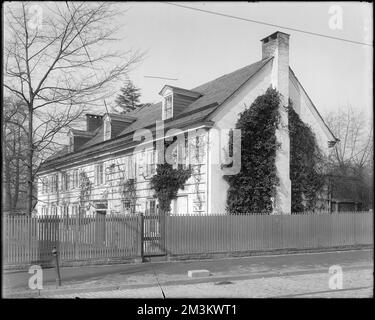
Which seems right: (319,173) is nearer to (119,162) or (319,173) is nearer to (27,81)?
(119,162)

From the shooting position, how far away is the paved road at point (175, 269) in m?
12.2

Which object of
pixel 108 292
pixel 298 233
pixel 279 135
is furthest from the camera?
pixel 279 135

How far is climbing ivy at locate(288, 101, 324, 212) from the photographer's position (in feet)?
71.6

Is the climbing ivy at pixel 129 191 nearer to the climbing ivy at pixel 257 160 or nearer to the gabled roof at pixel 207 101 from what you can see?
the gabled roof at pixel 207 101

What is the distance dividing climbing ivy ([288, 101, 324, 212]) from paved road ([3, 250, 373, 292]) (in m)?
4.15

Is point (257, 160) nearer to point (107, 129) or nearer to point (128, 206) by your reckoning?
point (128, 206)

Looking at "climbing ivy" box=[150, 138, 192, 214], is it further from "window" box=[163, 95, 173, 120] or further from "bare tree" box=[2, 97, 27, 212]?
"bare tree" box=[2, 97, 27, 212]

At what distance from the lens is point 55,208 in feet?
114

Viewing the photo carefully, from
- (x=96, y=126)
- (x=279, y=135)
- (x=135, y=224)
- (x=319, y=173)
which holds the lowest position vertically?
(x=135, y=224)

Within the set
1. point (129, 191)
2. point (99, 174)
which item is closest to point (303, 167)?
point (129, 191)

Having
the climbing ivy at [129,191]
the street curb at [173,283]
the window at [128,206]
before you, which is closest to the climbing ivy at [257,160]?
the street curb at [173,283]

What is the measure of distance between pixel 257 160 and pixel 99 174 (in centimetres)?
1229
